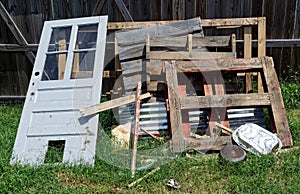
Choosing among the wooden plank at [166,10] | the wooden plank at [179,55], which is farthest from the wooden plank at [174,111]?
the wooden plank at [166,10]

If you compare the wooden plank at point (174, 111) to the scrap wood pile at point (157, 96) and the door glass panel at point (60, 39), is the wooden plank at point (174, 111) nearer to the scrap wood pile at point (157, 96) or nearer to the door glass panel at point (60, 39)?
Result: the scrap wood pile at point (157, 96)

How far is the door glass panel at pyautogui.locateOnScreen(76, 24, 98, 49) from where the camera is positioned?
4145mm

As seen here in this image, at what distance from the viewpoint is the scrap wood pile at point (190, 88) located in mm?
3705

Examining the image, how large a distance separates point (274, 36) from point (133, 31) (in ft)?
6.30

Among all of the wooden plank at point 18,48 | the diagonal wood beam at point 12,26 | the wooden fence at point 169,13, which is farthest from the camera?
the wooden plank at point 18,48

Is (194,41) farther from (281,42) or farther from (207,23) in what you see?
(281,42)

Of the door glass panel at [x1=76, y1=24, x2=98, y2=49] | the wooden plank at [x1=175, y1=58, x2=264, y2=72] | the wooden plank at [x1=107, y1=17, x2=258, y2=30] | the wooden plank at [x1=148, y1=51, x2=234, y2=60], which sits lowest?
the wooden plank at [x1=175, y1=58, x2=264, y2=72]

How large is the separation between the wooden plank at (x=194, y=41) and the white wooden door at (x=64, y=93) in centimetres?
64

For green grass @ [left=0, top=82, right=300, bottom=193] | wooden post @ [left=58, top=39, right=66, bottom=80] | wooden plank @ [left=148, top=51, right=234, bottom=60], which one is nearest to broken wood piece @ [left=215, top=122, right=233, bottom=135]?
green grass @ [left=0, top=82, right=300, bottom=193]

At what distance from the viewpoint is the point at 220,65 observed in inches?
156

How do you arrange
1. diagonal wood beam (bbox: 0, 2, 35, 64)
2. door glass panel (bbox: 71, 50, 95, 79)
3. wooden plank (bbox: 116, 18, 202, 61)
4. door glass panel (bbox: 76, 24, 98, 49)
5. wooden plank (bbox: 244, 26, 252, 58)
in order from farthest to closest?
diagonal wood beam (bbox: 0, 2, 35, 64), wooden plank (bbox: 244, 26, 252, 58), wooden plank (bbox: 116, 18, 202, 61), door glass panel (bbox: 76, 24, 98, 49), door glass panel (bbox: 71, 50, 95, 79)

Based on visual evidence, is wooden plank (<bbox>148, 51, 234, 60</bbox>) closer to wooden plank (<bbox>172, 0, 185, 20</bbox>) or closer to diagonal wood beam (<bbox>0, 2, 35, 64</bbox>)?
wooden plank (<bbox>172, 0, 185, 20</bbox>)

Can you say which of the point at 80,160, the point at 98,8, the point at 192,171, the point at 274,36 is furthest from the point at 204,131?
the point at 98,8

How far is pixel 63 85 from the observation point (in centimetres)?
386
